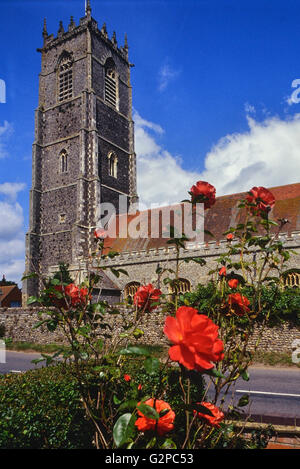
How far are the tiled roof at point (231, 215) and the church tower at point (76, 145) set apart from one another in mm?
4254

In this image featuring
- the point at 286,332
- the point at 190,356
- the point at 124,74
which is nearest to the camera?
the point at 190,356

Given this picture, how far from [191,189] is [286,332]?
11.9 metres

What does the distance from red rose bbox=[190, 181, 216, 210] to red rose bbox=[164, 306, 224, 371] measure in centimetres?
135

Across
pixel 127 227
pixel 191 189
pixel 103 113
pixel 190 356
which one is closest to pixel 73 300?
pixel 191 189

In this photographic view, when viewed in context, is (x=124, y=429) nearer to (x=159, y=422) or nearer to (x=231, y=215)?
(x=159, y=422)

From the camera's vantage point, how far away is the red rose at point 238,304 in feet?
8.66

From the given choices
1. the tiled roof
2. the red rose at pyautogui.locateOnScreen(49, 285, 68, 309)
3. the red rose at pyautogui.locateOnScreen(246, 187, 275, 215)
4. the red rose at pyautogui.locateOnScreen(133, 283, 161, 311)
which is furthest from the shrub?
the tiled roof

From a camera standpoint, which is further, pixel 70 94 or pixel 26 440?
pixel 70 94

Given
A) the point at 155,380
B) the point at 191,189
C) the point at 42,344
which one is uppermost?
the point at 191,189

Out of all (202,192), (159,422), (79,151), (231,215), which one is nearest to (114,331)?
(231,215)

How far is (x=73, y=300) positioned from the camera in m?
2.79

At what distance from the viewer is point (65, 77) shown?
92.9ft

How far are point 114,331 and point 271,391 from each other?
6.70m
